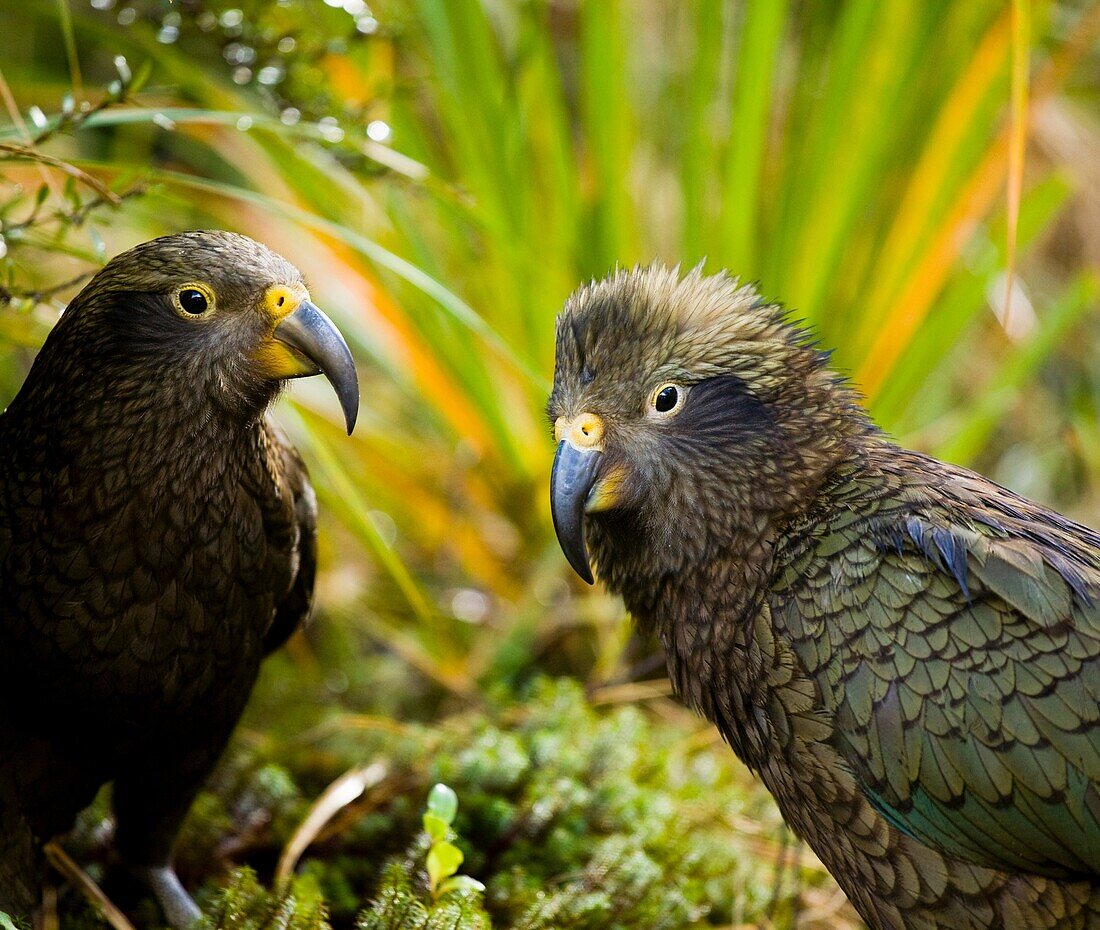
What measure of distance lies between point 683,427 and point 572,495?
27 cm

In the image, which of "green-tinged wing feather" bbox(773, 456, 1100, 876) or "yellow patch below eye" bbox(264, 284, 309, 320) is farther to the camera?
"yellow patch below eye" bbox(264, 284, 309, 320)

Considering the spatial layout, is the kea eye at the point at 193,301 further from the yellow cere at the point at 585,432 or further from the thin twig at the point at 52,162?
the yellow cere at the point at 585,432

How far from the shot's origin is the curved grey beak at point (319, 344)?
6.79 ft

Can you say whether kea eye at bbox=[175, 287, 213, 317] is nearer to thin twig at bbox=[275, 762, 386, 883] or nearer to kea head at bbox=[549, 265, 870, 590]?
kea head at bbox=[549, 265, 870, 590]

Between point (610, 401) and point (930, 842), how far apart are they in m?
1.00

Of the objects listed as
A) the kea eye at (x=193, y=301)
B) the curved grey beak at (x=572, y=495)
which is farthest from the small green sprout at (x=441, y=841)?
the kea eye at (x=193, y=301)

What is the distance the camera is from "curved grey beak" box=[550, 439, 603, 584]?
6.91 feet

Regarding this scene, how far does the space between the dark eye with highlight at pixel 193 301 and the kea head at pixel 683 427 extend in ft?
2.37

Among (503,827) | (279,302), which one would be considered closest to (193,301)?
(279,302)

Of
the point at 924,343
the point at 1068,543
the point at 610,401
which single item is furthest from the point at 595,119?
the point at 1068,543

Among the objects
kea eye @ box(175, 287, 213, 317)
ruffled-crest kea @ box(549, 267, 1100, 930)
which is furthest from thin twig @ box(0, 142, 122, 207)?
ruffled-crest kea @ box(549, 267, 1100, 930)

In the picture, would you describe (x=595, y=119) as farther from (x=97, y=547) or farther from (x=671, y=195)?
(x=97, y=547)

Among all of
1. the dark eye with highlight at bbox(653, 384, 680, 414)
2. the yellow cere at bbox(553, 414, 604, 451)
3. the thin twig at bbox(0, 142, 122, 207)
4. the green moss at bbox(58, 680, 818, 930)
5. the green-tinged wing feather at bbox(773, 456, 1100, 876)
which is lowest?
the green moss at bbox(58, 680, 818, 930)

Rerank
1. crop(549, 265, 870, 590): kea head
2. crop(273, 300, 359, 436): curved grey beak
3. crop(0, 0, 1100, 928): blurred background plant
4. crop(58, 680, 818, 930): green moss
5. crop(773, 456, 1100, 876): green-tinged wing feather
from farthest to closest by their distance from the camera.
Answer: crop(0, 0, 1100, 928): blurred background plant < crop(58, 680, 818, 930): green moss < crop(549, 265, 870, 590): kea head < crop(273, 300, 359, 436): curved grey beak < crop(773, 456, 1100, 876): green-tinged wing feather
